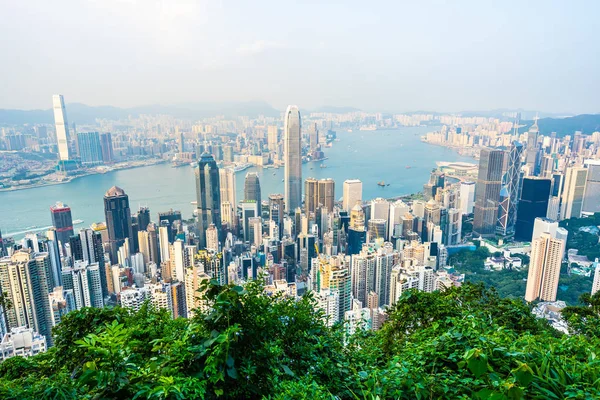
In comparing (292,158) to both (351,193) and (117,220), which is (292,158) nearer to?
(351,193)

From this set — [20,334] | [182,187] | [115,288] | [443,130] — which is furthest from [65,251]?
[443,130]

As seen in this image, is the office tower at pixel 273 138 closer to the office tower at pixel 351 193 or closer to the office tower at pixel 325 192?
the office tower at pixel 351 193

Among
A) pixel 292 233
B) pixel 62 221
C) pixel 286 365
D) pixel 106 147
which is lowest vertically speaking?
pixel 292 233

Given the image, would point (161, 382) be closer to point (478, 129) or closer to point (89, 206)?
point (89, 206)

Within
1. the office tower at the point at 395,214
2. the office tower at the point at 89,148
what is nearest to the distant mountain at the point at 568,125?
the office tower at the point at 395,214

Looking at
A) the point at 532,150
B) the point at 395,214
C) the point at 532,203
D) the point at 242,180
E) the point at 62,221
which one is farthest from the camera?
the point at 532,150

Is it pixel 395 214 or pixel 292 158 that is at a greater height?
pixel 292 158

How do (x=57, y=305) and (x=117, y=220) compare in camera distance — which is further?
(x=117, y=220)

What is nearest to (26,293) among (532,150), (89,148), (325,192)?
(325,192)
